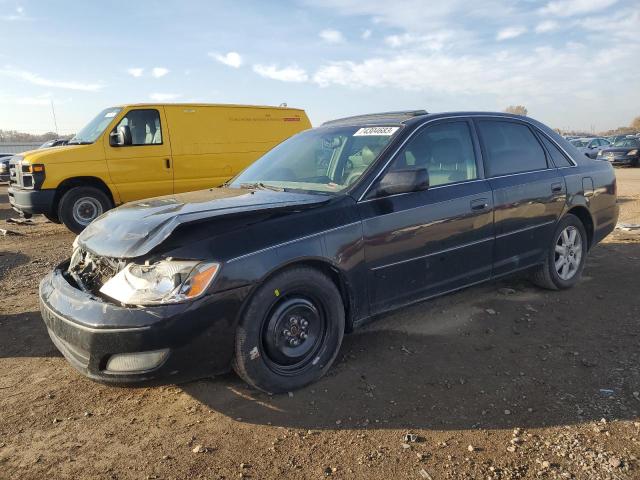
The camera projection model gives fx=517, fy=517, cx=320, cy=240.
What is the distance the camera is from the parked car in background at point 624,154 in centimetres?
2345

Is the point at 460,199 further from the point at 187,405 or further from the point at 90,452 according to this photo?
the point at 90,452

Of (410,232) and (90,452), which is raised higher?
(410,232)

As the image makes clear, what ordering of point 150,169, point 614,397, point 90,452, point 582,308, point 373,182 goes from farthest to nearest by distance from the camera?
point 150,169
point 582,308
point 373,182
point 614,397
point 90,452

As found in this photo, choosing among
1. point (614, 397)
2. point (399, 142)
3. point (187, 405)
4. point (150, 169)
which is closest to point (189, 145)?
point (150, 169)

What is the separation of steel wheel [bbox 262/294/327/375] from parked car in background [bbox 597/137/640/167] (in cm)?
2414

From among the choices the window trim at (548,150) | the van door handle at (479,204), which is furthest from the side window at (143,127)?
the van door handle at (479,204)

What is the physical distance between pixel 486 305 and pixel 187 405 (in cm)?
280

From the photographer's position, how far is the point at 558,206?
4.72m

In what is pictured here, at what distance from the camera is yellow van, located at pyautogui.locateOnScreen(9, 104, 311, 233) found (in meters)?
8.33

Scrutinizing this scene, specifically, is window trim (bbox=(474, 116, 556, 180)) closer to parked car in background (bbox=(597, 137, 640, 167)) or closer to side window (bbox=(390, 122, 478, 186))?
side window (bbox=(390, 122, 478, 186))

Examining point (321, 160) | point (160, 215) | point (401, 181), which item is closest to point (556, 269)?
point (401, 181)

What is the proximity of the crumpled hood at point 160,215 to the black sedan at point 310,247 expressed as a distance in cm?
1

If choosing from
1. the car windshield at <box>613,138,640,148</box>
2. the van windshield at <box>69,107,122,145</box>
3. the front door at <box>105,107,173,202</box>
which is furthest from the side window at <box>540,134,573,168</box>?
the car windshield at <box>613,138,640,148</box>

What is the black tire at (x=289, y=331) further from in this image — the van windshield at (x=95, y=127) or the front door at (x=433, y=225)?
the van windshield at (x=95, y=127)
